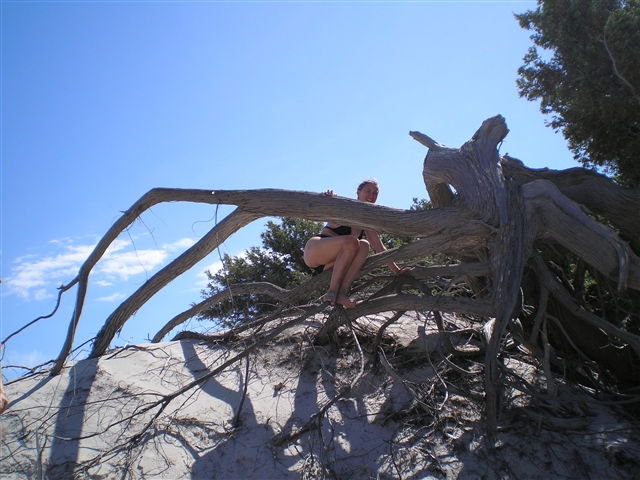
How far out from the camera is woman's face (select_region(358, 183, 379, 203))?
4566 mm

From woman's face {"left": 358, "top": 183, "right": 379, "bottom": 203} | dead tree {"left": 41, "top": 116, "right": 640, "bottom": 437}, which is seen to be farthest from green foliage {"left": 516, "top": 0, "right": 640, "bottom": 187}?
woman's face {"left": 358, "top": 183, "right": 379, "bottom": 203}

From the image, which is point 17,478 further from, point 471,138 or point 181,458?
point 471,138

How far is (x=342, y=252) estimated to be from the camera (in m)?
4.35

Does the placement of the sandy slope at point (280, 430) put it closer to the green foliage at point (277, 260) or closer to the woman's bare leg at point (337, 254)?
the woman's bare leg at point (337, 254)

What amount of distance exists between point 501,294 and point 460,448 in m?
1.25

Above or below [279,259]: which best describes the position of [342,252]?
below

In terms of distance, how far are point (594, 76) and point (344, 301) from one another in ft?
16.3

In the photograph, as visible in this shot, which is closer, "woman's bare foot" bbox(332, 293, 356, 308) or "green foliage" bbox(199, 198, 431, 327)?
"woman's bare foot" bbox(332, 293, 356, 308)

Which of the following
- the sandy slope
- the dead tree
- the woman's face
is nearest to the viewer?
the sandy slope

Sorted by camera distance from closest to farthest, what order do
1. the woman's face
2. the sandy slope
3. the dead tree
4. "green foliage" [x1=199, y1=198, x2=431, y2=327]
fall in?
1. the sandy slope
2. the dead tree
3. the woman's face
4. "green foliage" [x1=199, y1=198, x2=431, y2=327]

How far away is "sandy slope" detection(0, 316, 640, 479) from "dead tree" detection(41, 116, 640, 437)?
0.32m

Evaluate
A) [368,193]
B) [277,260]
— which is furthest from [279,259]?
[368,193]

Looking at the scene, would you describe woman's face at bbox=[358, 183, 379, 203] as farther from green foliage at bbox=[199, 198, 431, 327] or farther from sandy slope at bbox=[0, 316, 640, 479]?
green foliage at bbox=[199, 198, 431, 327]

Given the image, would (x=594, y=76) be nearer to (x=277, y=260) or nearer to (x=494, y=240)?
(x=494, y=240)
